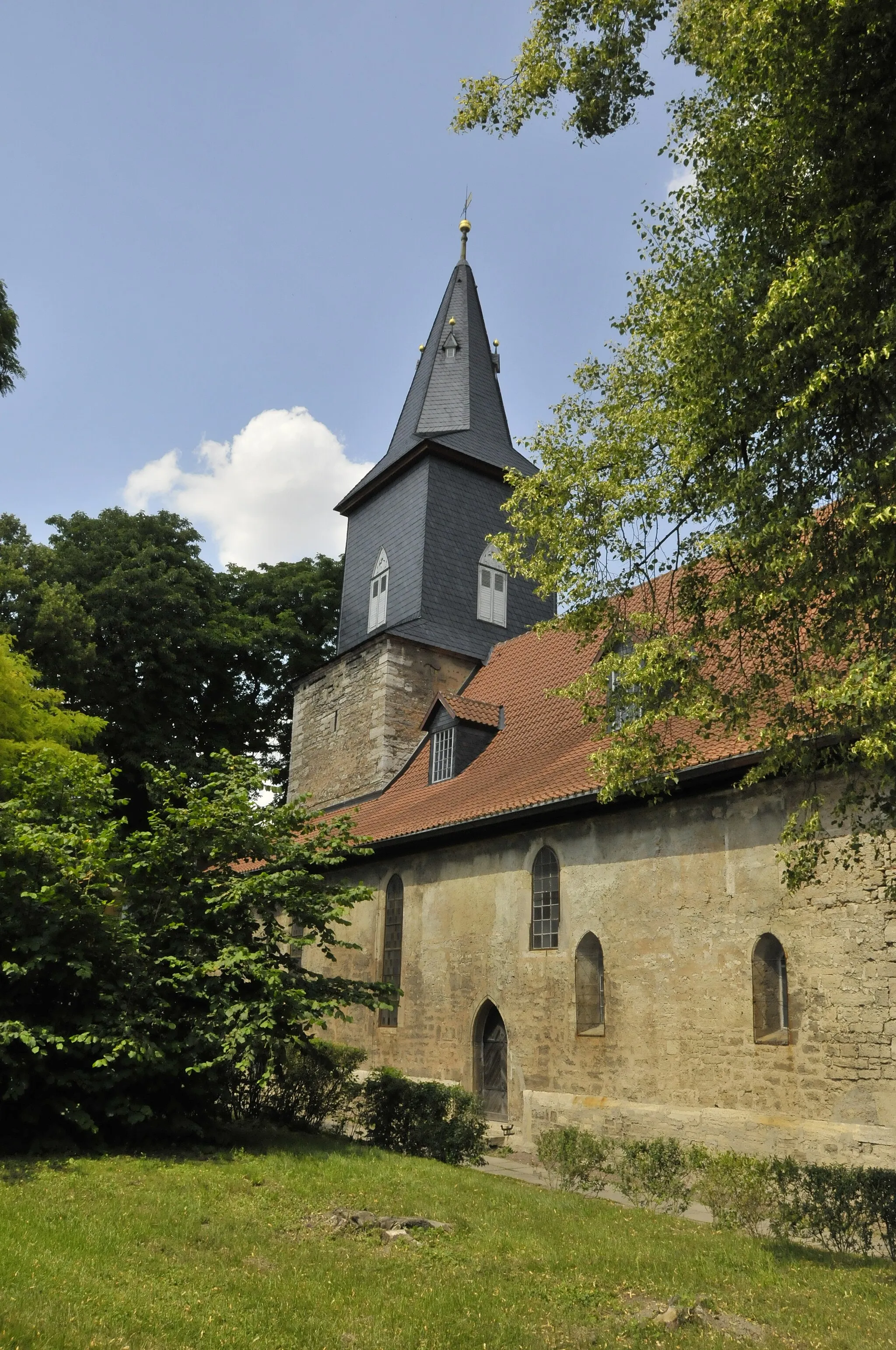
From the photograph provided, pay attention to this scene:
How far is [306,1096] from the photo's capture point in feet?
39.8

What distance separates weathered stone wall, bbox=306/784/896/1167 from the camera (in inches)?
422

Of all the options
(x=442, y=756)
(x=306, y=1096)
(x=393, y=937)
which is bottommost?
(x=306, y=1096)

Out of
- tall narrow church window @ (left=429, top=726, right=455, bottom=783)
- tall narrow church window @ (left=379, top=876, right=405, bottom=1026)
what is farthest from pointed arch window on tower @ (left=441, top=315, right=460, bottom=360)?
tall narrow church window @ (left=379, top=876, right=405, bottom=1026)

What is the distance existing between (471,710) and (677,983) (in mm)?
8607

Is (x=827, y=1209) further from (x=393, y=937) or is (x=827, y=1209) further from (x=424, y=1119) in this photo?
(x=393, y=937)

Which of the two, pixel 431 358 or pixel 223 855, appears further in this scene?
pixel 431 358

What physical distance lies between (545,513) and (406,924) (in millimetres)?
10027

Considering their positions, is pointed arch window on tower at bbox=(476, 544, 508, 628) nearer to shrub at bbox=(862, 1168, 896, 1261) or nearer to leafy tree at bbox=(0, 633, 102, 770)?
leafy tree at bbox=(0, 633, 102, 770)

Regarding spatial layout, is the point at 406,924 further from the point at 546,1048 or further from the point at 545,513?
the point at 545,513

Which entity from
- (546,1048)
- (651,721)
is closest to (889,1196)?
(651,721)

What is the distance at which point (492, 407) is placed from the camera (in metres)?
28.1

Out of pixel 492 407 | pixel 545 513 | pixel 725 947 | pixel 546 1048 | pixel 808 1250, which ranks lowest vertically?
pixel 808 1250

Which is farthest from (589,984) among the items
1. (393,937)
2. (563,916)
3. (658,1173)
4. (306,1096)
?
(393,937)

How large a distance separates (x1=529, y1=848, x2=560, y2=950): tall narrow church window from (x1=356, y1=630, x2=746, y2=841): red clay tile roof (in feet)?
3.17
